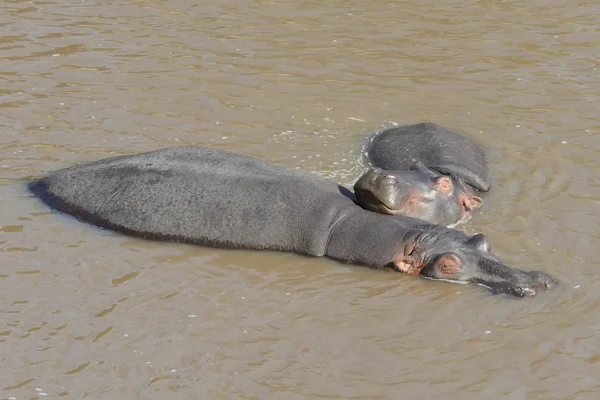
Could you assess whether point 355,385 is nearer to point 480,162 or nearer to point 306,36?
point 480,162

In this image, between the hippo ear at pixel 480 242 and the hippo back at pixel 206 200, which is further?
the hippo back at pixel 206 200

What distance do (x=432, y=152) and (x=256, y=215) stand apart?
7.50ft

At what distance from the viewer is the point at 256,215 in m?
8.25

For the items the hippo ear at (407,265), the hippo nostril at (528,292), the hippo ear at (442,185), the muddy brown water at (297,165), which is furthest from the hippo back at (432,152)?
the hippo nostril at (528,292)

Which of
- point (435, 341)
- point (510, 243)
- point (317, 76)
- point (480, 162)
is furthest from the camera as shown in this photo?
point (317, 76)

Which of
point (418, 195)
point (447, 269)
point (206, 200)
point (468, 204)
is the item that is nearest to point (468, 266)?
point (447, 269)

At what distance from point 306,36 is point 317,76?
1372mm

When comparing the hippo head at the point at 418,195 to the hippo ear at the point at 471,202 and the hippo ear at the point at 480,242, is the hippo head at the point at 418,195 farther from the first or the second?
the hippo ear at the point at 480,242

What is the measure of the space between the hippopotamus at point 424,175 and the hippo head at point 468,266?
2.09 ft

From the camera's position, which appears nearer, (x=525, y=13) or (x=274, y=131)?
(x=274, y=131)

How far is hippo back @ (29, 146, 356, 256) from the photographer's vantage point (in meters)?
8.21

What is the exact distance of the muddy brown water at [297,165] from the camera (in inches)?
257

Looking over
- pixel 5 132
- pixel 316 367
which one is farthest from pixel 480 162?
pixel 5 132

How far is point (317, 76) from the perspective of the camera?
1223cm
